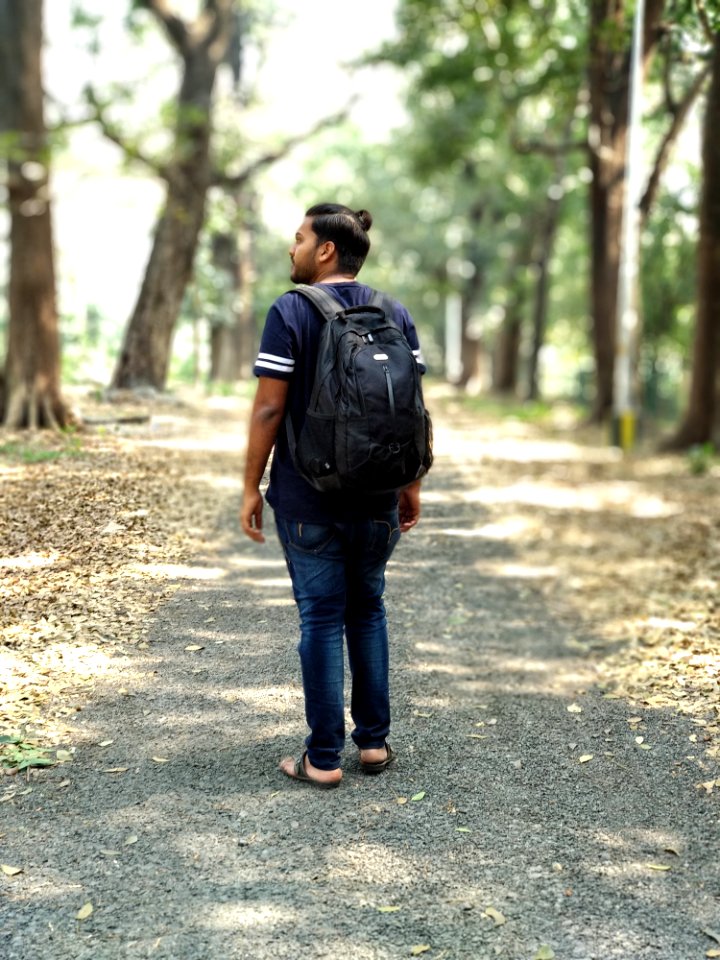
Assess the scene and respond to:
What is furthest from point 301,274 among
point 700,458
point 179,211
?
point 700,458

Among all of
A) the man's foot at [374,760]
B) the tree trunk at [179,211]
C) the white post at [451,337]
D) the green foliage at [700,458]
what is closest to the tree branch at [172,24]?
the tree trunk at [179,211]

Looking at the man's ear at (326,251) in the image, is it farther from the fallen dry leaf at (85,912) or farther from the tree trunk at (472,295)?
the tree trunk at (472,295)

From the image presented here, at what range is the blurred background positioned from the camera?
34.3ft

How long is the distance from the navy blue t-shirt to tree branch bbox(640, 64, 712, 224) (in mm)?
12910

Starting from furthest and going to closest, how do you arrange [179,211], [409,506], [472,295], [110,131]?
[472,295], [110,131], [179,211], [409,506]

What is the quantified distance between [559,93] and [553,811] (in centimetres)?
1892

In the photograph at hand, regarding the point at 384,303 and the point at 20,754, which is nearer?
the point at 384,303

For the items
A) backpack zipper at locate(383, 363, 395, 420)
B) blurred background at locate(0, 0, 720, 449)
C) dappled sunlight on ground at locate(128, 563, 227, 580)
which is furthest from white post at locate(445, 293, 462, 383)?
backpack zipper at locate(383, 363, 395, 420)

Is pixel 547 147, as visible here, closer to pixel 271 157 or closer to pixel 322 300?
pixel 271 157

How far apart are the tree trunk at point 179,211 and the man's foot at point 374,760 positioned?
343 centimetres

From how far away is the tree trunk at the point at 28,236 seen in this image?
7996 mm

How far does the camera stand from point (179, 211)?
45.9ft

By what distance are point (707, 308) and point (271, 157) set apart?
8661mm

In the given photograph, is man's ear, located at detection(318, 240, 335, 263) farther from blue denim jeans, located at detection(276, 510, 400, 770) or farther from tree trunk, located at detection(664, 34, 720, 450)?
tree trunk, located at detection(664, 34, 720, 450)
